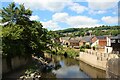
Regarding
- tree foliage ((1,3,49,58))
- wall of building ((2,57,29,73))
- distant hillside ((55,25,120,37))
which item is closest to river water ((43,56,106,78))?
wall of building ((2,57,29,73))

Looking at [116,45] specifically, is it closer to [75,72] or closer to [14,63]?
[75,72]

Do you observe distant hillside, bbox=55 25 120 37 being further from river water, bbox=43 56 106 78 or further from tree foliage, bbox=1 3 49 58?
tree foliage, bbox=1 3 49 58

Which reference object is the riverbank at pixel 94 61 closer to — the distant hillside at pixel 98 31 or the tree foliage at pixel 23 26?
the tree foliage at pixel 23 26

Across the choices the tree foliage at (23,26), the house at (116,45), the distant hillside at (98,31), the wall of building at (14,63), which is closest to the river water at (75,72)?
the wall of building at (14,63)

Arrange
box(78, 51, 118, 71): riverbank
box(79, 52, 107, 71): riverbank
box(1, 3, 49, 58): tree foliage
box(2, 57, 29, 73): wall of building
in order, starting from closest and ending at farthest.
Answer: box(2, 57, 29, 73): wall of building, box(1, 3, 49, 58): tree foliage, box(78, 51, 118, 71): riverbank, box(79, 52, 107, 71): riverbank

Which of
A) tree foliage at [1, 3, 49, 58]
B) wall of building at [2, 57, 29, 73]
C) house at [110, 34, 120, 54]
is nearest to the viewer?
wall of building at [2, 57, 29, 73]

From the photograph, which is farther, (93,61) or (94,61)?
(93,61)

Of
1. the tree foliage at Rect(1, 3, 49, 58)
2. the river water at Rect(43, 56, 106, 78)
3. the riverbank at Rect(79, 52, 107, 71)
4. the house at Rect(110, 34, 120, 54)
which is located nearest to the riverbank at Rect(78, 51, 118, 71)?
the riverbank at Rect(79, 52, 107, 71)

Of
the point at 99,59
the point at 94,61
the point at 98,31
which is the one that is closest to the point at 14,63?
the point at 99,59

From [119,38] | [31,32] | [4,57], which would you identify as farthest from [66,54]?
[4,57]

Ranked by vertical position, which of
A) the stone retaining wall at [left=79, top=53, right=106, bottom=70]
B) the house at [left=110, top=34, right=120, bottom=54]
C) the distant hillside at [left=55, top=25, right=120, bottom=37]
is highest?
the distant hillside at [left=55, top=25, right=120, bottom=37]

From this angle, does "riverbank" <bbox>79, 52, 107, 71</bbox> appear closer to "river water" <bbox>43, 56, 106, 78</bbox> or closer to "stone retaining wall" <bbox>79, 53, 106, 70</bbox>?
"stone retaining wall" <bbox>79, 53, 106, 70</bbox>

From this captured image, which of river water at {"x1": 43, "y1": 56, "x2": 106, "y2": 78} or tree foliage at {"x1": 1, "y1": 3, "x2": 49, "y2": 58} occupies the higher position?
tree foliage at {"x1": 1, "y1": 3, "x2": 49, "y2": 58}

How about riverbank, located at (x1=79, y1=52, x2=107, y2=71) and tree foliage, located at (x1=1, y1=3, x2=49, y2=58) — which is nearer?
tree foliage, located at (x1=1, y1=3, x2=49, y2=58)
